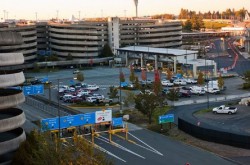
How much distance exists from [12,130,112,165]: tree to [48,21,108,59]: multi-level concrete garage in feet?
177

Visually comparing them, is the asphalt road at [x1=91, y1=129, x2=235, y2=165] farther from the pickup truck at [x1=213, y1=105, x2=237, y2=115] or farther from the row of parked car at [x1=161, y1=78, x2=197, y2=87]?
the row of parked car at [x1=161, y1=78, x2=197, y2=87]

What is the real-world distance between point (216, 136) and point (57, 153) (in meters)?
11.5

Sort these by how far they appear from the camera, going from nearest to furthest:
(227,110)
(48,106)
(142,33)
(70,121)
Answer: (70,121), (227,110), (48,106), (142,33)

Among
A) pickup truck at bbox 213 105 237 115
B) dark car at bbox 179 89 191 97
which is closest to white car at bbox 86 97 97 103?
dark car at bbox 179 89 191 97

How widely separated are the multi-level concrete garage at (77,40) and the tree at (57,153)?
177ft

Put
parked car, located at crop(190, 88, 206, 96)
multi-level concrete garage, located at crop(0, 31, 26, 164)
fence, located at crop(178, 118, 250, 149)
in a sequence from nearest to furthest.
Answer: multi-level concrete garage, located at crop(0, 31, 26, 164) < fence, located at crop(178, 118, 250, 149) < parked car, located at crop(190, 88, 206, 96)

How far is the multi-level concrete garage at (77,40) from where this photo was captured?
69.2 metres

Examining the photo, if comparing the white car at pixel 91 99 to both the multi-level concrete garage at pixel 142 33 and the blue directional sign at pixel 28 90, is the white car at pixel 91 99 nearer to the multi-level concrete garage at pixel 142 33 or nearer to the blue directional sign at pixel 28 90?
the blue directional sign at pixel 28 90

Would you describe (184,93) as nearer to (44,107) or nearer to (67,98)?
(67,98)

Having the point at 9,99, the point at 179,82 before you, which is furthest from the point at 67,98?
the point at 9,99

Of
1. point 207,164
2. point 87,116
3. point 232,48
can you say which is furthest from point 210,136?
point 232,48

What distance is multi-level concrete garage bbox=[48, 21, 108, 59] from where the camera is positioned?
69250 millimetres

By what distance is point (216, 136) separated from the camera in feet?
71.6

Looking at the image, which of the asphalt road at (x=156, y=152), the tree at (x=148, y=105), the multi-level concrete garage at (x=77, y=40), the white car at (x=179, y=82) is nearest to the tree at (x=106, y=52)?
the multi-level concrete garage at (x=77, y=40)
